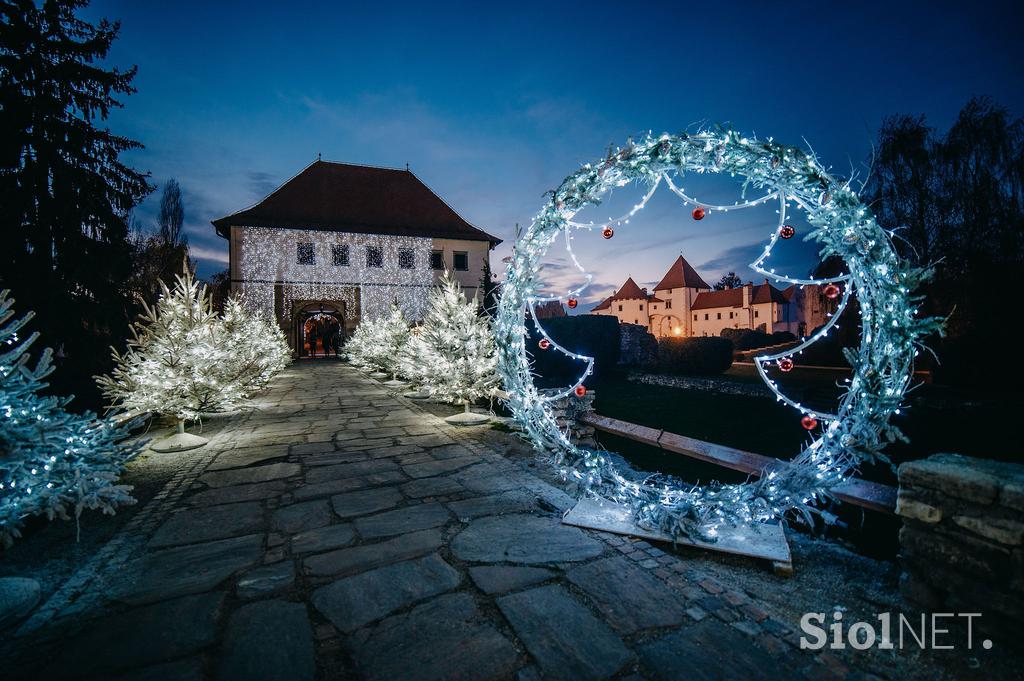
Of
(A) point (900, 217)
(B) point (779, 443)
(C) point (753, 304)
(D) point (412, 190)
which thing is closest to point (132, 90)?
(B) point (779, 443)

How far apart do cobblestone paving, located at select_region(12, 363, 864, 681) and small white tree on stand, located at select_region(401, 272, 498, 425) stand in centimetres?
417

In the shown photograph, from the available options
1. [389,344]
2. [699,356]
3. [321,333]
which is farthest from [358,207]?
[699,356]

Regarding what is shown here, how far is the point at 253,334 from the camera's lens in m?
15.5

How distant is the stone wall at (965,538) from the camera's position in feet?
6.82

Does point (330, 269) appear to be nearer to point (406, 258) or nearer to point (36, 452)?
point (406, 258)

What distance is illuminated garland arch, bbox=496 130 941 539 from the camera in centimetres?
286

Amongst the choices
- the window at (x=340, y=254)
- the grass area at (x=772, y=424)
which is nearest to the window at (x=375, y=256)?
the window at (x=340, y=254)

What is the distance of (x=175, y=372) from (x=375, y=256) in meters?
22.1

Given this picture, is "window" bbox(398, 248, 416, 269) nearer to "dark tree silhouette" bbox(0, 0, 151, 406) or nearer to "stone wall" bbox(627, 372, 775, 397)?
"stone wall" bbox(627, 372, 775, 397)

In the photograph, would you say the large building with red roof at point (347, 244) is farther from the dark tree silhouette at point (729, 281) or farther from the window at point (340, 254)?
the dark tree silhouette at point (729, 281)

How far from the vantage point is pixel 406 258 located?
2845cm

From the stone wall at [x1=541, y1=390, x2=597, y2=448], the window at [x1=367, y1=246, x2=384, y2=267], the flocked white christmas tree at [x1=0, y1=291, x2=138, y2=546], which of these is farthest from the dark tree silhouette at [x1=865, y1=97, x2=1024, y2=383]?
the window at [x1=367, y1=246, x2=384, y2=267]

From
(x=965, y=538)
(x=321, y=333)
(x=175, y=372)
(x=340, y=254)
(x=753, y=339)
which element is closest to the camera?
(x=965, y=538)

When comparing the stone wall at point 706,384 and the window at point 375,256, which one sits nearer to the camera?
the stone wall at point 706,384
